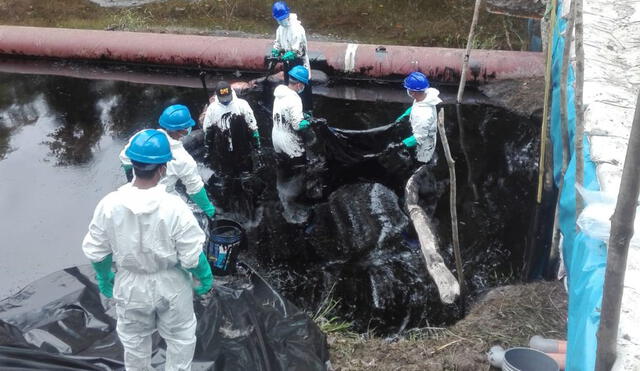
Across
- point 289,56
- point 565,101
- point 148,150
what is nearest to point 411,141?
point 565,101

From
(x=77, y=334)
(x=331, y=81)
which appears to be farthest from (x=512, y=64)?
(x=77, y=334)

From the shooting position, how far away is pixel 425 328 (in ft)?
17.1

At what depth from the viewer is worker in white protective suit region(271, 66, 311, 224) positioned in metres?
6.50

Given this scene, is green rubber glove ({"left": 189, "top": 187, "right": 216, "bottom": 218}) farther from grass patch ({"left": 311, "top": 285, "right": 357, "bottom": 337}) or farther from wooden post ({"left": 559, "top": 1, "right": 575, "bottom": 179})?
wooden post ({"left": 559, "top": 1, "right": 575, "bottom": 179})

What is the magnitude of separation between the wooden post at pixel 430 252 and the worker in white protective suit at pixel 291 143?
1271 millimetres

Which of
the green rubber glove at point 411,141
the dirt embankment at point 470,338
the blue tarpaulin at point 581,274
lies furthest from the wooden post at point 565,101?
the green rubber glove at point 411,141

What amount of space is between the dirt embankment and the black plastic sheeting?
288 mm

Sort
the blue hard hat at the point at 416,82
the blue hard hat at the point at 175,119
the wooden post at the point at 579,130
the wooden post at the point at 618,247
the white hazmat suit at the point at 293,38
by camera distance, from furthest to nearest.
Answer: the white hazmat suit at the point at 293,38
the blue hard hat at the point at 416,82
the blue hard hat at the point at 175,119
the wooden post at the point at 579,130
the wooden post at the point at 618,247

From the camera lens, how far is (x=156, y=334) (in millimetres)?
4727

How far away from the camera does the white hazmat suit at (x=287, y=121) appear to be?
647 centimetres

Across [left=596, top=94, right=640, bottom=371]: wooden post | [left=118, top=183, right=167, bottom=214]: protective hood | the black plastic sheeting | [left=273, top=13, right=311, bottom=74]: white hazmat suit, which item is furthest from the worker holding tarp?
[left=596, top=94, right=640, bottom=371]: wooden post

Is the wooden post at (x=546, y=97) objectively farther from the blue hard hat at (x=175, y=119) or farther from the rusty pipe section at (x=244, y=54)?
the rusty pipe section at (x=244, y=54)

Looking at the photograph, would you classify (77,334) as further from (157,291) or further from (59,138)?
(59,138)

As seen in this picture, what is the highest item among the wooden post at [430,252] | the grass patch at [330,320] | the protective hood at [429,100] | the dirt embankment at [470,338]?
the protective hood at [429,100]
